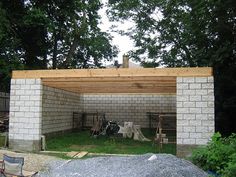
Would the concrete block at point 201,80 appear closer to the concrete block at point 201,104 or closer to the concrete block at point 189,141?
the concrete block at point 201,104

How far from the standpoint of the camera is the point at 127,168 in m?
8.03

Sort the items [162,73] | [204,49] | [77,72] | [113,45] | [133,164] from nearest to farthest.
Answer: [133,164] < [162,73] < [77,72] < [204,49] < [113,45]

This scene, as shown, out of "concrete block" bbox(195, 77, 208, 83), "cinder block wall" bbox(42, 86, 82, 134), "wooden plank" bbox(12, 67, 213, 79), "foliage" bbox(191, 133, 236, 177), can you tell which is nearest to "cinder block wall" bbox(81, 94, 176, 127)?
"cinder block wall" bbox(42, 86, 82, 134)

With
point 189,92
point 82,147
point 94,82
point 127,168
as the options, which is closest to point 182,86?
point 189,92

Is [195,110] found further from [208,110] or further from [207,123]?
[207,123]

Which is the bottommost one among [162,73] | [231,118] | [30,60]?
[231,118]

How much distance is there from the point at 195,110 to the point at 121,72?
2.44m

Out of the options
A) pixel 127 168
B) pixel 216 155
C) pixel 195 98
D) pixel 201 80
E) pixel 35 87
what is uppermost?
pixel 201 80

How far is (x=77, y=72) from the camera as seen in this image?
37.5 ft

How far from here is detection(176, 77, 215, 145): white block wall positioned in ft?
34.8

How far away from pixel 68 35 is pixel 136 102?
638cm

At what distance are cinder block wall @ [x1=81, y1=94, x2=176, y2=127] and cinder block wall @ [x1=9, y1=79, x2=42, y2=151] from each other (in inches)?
307

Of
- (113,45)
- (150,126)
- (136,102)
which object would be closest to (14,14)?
(136,102)

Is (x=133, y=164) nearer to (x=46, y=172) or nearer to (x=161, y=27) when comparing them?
(x=46, y=172)
